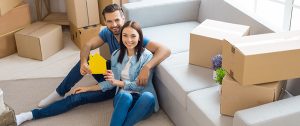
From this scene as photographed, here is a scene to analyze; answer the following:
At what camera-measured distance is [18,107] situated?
2.94m

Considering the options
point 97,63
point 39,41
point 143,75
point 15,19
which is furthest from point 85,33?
point 143,75

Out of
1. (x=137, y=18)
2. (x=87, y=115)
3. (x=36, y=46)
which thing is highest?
(x=137, y=18)

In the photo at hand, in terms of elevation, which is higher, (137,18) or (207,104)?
(137,18)

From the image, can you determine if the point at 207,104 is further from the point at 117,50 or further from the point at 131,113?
the point at 117,50

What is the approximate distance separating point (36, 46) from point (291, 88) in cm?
234

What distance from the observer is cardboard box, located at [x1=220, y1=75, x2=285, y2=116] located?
1.92 m

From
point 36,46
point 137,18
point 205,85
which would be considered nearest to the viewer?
point 205,85

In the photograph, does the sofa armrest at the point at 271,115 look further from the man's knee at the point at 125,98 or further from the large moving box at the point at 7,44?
the large moving box at the point at 7,44

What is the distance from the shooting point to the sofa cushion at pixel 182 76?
7.82 feet

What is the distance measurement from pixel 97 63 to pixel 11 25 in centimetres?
159

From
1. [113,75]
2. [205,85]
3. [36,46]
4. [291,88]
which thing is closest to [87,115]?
[113,75]

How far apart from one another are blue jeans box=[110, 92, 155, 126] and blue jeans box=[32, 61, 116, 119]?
312mm

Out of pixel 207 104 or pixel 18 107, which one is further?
pixel 18 107

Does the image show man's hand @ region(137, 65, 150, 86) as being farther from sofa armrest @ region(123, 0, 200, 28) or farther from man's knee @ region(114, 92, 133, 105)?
sofa armrest @ region(123, 0, 200, 28)
